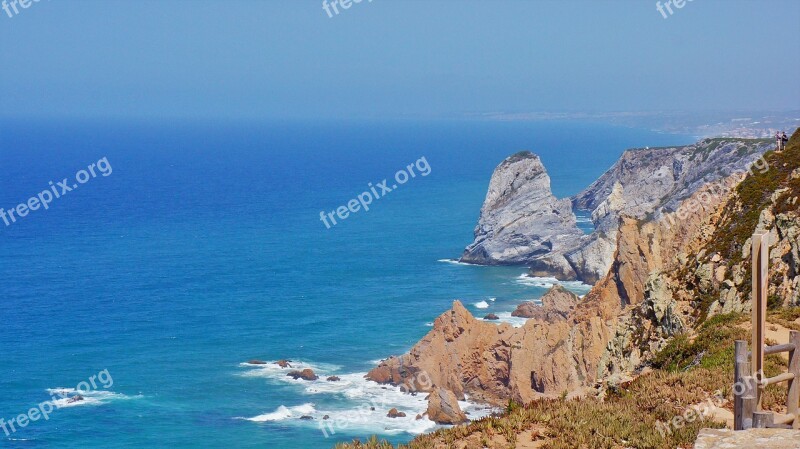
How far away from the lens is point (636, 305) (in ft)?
94.7

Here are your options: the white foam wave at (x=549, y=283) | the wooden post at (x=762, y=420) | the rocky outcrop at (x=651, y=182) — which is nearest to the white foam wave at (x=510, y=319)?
the white foam wave at (x=549, y=283)

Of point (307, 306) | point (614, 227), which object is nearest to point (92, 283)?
point (307, 306)

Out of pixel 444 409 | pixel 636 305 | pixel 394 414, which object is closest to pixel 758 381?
pixel 636 305

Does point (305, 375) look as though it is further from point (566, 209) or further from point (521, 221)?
point (566, 209)

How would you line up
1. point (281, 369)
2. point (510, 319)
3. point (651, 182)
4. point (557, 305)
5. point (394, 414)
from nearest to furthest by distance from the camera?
point (394, 414)
point (281, 369)
point (557, 305)
point (510, 319)
point (651, 182)

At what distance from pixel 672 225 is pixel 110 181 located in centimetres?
14094

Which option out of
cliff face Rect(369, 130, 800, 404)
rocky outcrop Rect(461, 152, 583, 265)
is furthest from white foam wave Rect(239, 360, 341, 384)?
rocky outcrop Rect(461, 152, 583, 265)

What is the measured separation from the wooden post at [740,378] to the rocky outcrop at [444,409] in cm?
3995

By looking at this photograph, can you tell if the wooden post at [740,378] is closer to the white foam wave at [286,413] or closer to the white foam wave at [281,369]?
the white foam wave at [286,413]

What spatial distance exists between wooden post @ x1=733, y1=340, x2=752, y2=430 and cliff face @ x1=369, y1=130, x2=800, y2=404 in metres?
7.89

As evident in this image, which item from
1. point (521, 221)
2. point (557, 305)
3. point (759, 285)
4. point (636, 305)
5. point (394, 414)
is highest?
point (521, 221)

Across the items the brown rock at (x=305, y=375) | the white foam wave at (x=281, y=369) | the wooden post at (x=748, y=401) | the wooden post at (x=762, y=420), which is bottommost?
the wooden post at (x=762, y=420)

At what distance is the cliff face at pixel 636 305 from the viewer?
23.2 metres

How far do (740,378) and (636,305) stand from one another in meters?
21.7
